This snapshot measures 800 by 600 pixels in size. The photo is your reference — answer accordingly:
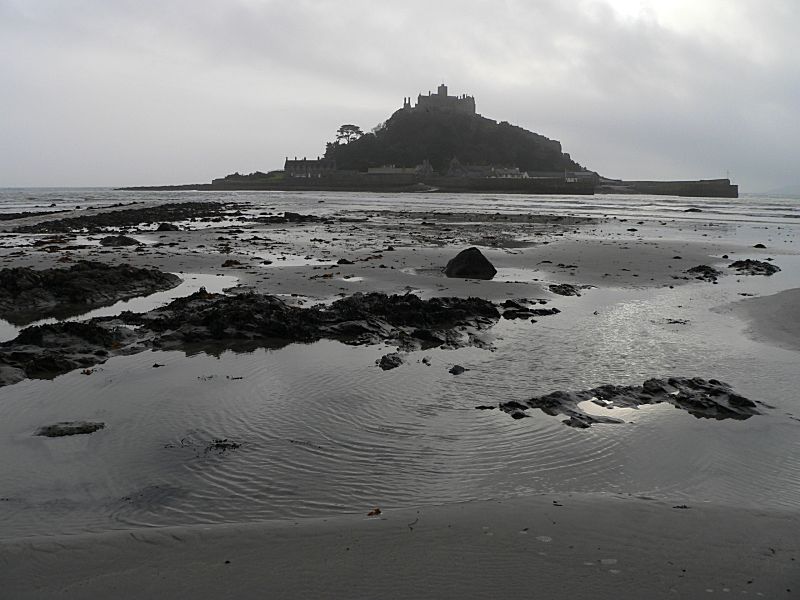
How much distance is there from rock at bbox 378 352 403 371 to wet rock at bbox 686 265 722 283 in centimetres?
999

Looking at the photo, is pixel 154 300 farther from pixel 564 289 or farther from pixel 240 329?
pixel 564 289

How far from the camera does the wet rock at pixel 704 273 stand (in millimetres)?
A: 14984

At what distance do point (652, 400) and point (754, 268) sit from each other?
1233 centimetres

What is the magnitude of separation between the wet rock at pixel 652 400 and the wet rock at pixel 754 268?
10797mm

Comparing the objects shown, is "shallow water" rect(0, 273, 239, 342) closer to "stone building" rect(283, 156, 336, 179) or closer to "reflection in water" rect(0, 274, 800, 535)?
"reflection in water" rect(0, 274, 800, 535)

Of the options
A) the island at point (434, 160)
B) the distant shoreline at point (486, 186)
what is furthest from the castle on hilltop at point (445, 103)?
the distant shoreline at point (486, 186)

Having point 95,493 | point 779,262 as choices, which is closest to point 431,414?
point 95,493

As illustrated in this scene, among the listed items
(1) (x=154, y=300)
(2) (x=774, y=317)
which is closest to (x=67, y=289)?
(1) (x=154, y=300)

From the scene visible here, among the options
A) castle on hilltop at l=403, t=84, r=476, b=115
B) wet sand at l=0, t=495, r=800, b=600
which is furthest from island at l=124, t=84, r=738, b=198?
wet sand at l=0, t=495, r=800, b=600

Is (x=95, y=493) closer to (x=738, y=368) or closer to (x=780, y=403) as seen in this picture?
(x=780, y=403)

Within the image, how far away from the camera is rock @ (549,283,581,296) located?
12734 mm

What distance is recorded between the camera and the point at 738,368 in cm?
759

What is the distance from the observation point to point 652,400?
20.9ft

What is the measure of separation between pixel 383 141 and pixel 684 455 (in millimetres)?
157855
